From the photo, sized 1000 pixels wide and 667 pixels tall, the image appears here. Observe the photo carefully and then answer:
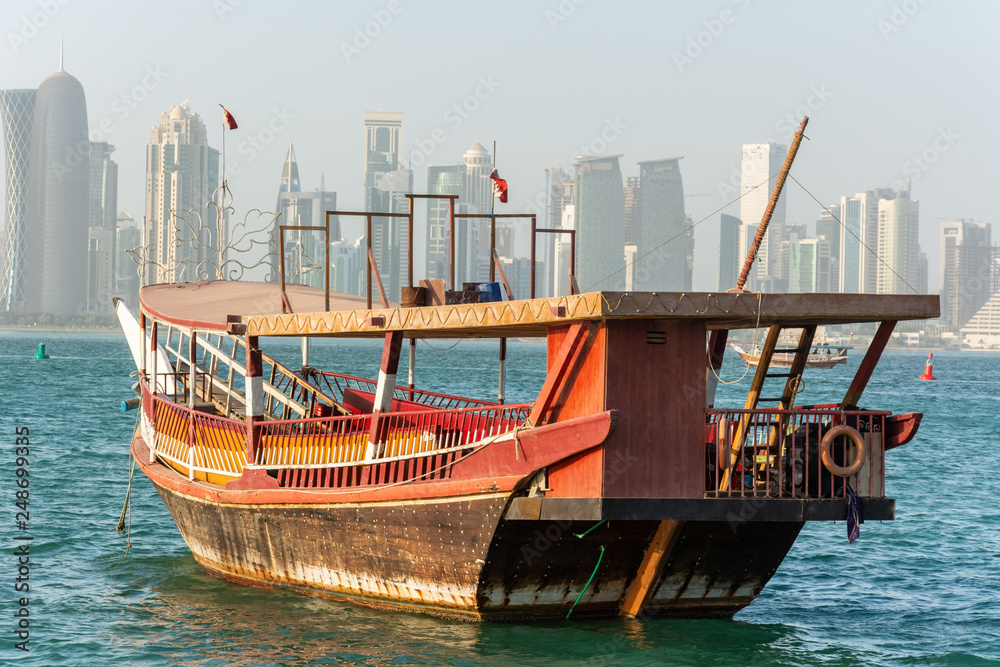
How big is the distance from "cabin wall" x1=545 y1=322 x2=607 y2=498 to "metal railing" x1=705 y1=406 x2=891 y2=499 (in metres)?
1.15

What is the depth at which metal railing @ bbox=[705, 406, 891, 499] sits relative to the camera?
9.79 meters

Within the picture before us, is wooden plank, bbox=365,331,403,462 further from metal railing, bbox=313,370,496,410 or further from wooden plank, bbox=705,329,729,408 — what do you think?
wooden plank, bbox=705,329,729,408

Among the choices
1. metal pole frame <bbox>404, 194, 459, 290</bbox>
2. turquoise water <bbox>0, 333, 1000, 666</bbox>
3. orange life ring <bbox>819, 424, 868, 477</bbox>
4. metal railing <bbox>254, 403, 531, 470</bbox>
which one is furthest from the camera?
metal pole frame <bbox>404, 194, 459, 290</bbox>

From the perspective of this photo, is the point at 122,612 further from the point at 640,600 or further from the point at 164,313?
the point at 640,600

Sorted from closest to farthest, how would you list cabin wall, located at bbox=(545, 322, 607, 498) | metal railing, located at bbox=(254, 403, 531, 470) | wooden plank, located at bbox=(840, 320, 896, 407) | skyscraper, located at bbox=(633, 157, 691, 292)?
cabin wall, located at bbox=(545, 322, 607, 498), wooden plank, located at bbox=(840, 320, 896, 407), metal railing, located at bbox=(254, 403, 531, 470), skyscraper, located at bbox=(633, 157, 691, 292)

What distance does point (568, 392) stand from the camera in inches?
380

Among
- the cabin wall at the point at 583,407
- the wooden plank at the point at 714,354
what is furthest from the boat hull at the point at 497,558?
the wooden plank at the point at 714,354

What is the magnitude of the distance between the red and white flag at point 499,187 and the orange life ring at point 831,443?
5347mm

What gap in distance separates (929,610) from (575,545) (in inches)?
226

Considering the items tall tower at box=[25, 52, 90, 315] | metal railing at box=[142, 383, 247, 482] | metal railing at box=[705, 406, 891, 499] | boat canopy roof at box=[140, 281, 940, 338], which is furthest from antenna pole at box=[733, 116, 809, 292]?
tall tower at box=[25, 52, 90, 315]

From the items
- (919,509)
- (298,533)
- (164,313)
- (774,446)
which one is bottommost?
(919,509)

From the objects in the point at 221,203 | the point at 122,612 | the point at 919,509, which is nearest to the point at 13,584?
the point at 122,612

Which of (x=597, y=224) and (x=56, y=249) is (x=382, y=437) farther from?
(x=56, y=249)

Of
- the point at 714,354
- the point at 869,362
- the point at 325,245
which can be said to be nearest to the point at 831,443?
the point at 869,362
